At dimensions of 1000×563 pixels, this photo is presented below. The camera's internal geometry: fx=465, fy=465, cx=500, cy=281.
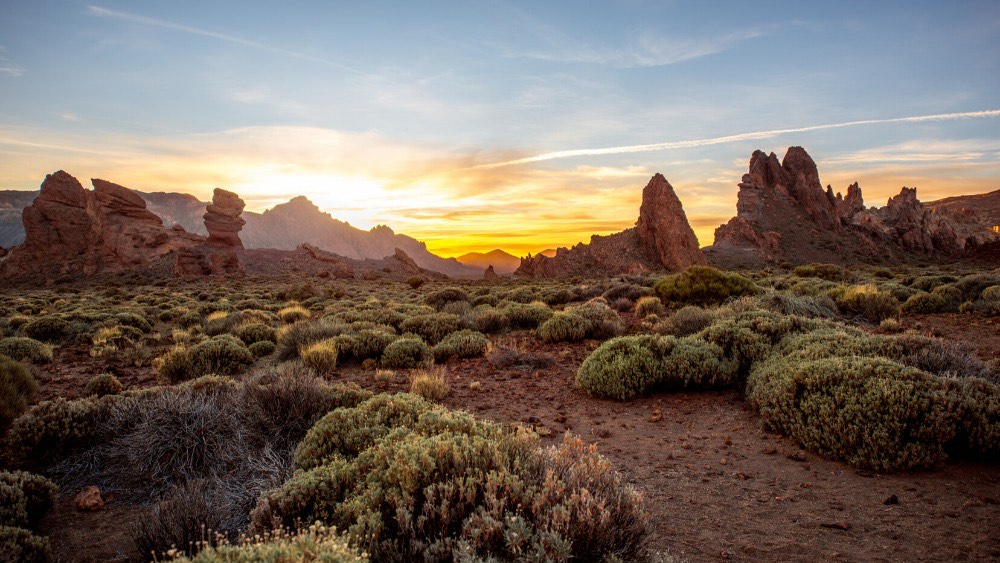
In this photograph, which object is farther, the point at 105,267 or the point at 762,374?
the point at 105,267

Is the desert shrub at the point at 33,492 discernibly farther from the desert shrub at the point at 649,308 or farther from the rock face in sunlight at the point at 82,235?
the rock face in sunlight at the point at 82,235

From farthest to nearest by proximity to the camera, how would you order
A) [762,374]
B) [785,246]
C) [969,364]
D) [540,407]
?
[785,246], [540,407], [762,374], [969,364]

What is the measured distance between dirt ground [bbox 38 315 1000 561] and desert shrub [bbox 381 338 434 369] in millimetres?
2464

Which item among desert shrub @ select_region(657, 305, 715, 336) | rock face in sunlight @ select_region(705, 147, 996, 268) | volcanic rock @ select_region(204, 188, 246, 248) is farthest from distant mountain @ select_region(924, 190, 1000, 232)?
volcanic rock @ select_region(204, 188, 246, 248)

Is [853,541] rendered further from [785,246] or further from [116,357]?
[785,246]

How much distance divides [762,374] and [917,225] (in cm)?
9465

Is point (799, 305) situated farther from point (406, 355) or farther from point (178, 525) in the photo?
point (178, 525)

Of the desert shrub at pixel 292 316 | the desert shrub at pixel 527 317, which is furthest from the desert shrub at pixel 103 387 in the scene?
the desert shrub at pixel 527 317

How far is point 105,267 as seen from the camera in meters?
56.7

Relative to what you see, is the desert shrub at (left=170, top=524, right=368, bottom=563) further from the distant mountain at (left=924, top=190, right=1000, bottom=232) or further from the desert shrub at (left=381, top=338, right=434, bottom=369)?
the distant mountain at (left=924, top=190, right=1000, bottom=232)

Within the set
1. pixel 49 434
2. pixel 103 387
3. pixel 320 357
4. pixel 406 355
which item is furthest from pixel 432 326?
pixel 49 434

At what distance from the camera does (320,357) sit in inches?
355

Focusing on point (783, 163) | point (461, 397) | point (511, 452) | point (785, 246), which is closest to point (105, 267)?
point (461, 397)

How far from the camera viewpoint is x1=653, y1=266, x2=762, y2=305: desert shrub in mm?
15352
